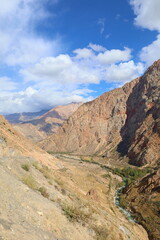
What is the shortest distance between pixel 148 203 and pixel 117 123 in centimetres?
11604

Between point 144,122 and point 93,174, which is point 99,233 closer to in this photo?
point 93,174

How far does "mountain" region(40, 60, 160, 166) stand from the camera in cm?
12150

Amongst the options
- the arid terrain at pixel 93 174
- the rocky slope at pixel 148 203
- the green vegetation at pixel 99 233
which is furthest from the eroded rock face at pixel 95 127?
the green vegetation at pixel 99 233

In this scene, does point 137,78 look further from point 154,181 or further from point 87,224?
point 87,224

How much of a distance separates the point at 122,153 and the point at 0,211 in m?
120

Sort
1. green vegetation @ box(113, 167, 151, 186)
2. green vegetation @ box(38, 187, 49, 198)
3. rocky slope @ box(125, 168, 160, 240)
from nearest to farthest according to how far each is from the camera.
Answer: green vegetation @ box(38, 187, 49, 198) < rocky slope @ box(125, 168, 160, 240) < green vegetation @ box(113, 167, 151, 186)

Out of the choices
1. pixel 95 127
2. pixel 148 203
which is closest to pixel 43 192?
pixel 148 203

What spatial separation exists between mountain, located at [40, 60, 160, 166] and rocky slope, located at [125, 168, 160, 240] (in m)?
58.3

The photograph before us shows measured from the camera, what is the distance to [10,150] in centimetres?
3641

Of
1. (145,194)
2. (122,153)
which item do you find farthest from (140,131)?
(145,194)

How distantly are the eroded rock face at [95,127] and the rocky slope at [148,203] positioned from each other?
9258cm

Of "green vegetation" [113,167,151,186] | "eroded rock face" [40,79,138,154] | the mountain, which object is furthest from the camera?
"eroded rock face" [40,79,138,154]

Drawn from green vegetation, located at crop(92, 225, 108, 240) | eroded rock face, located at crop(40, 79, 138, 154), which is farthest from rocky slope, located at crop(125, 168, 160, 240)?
eroded rock face, located at crop(40, 79, 138, 154)

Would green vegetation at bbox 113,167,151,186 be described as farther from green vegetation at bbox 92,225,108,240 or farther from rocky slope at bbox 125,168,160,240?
green vegetation at bbox 92,225,108,240
